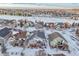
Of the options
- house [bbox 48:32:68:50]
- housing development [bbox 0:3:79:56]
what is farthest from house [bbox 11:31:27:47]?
house [bbox 48:32:68:50]

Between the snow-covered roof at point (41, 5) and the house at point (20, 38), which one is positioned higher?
the snow-covered roof at point (41, 5)

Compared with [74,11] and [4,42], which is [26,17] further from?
[74,11]

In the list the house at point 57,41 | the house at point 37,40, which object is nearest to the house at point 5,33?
the house at point 37,40

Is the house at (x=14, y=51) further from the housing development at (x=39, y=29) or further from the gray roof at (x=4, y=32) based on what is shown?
the gray roof at (x=4, y=32)

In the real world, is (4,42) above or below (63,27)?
below

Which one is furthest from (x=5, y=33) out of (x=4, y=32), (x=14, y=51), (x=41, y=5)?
(x=41, y=5)

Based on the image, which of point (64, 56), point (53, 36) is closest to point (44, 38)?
point (53, 36)

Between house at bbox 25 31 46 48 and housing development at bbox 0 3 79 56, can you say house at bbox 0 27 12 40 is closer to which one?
housing development at bbox 0 3 79 56

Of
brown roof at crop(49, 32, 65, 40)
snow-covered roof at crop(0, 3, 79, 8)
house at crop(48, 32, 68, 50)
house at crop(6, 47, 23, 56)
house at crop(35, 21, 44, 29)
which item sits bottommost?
house at crop(6, 47, 23, 56)
